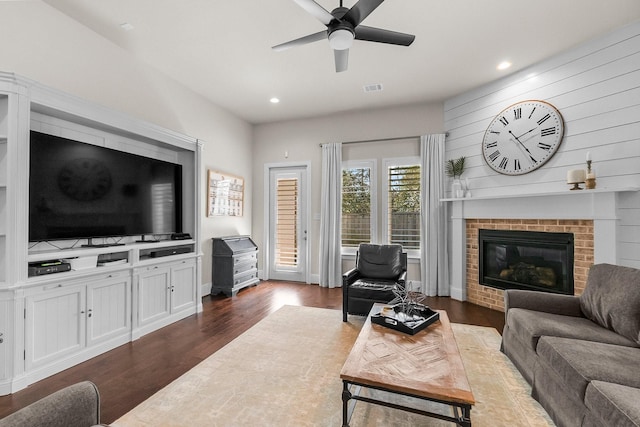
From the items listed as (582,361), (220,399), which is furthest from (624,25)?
(220,399)

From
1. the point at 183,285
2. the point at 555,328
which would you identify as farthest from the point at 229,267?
the point at 555,328

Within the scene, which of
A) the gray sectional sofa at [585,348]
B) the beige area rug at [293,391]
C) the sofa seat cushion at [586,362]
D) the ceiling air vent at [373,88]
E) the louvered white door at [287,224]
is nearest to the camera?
the gray sectional sofa at [585,348]

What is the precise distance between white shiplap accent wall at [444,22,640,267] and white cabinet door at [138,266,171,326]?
4467 mm

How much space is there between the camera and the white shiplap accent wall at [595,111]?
3062 mm

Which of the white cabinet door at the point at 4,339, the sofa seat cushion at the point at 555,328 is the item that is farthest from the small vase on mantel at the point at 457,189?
the white cabinet door at the point at 4,339

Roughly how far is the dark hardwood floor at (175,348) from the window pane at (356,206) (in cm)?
107

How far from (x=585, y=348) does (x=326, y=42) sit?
3457mm

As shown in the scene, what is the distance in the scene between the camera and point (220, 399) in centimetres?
209

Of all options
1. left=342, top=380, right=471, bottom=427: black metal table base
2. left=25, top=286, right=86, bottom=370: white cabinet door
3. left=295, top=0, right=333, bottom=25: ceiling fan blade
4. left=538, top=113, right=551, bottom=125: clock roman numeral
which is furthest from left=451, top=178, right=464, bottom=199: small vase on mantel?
left=25, top=286, right=86, bottom=370: white cabinet door

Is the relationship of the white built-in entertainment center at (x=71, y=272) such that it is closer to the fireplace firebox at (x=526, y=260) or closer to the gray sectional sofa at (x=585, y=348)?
the gray sectional sofa at (x=585, y=348)

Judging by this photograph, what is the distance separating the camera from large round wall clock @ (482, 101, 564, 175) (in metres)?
3.69

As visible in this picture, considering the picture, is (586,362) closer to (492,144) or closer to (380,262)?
(380,262)

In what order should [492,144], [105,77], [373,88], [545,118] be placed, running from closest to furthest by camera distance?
[105,77]
[545,118]
[492,144]
[373,88]

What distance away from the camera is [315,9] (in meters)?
2.19
